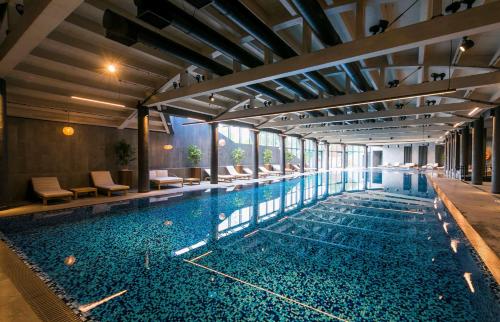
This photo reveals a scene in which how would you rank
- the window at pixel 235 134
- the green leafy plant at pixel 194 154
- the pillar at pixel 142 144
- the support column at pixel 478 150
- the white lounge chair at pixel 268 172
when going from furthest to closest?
the white lounge chair at pixel 268 172 < the window at pixel 235 134 < the green leafy plant at pixel 194 154 < the support column at pixel 478 150 < the pillar at pixel 142 144

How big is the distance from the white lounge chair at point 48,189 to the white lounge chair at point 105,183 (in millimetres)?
1047

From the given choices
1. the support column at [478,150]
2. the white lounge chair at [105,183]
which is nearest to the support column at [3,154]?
the white lounge chair at [105,183]

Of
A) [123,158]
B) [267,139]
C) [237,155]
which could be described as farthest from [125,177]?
[267,139]

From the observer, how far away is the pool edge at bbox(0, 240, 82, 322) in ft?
6.53

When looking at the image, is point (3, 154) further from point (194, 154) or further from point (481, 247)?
point (481, 247)

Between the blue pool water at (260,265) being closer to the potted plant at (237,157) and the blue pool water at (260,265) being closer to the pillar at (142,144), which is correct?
the pillar at (142,144)

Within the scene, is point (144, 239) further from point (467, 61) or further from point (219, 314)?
point (467, 61)

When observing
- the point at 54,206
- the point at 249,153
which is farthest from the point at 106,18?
the point at 249,153

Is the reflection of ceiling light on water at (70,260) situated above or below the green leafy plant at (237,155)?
below

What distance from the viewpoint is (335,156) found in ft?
98.9

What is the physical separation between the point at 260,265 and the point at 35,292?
2.32 meters

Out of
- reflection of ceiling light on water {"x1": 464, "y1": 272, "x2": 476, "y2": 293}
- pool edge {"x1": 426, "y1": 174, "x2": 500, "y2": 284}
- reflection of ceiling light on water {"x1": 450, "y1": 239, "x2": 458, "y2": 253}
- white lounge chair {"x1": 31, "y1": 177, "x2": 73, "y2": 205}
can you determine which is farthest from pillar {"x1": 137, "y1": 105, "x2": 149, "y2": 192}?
pool edge {"x1": 426, "y1": 174, "x2": 500, "y2": 284}

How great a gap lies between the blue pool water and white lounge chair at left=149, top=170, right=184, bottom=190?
4.06 meters

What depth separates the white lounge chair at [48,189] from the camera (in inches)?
262
